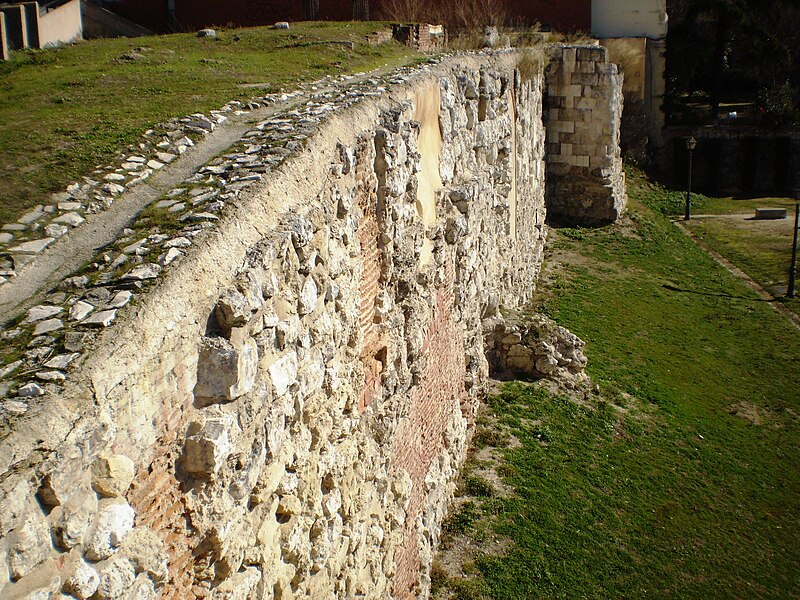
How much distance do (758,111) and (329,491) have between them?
27.6 m

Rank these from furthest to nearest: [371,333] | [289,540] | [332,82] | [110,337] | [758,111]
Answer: [758,111]
[332,82]
[371,333]
[289,540]
[110,337]

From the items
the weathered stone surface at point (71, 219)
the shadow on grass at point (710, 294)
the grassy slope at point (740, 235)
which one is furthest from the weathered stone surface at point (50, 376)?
the grassy slope at point (740, 235)

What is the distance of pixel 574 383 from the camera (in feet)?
35.8

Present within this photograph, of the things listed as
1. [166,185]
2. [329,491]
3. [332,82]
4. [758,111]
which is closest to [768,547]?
[329,491]

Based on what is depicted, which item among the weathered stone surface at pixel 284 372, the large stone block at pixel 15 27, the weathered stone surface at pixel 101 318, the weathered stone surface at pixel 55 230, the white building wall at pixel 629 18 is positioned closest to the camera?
the weathered stone surface at pixel 101 318

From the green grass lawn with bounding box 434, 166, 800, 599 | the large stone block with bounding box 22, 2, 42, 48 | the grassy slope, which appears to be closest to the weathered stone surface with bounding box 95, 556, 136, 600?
the green grass lawn with bounding box 434, 166, 800, 599

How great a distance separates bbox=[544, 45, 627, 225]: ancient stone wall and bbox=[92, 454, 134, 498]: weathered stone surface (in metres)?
17.1

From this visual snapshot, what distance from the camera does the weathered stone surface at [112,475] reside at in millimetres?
2826

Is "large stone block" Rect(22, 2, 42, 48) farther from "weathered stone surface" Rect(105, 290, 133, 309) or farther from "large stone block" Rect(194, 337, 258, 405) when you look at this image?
"large stone block" Rect(194, 337, 258, 405)

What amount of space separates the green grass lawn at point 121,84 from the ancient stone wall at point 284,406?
1.63 meters

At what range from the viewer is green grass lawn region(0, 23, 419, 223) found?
5.58 meters

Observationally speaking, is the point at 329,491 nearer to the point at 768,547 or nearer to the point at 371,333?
the point at 371,333

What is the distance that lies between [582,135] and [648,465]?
36.1 ft

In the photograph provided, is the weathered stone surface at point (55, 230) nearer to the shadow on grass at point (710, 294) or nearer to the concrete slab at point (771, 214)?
the shadow on grass at point (710, 294)
